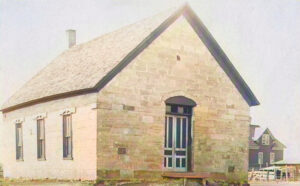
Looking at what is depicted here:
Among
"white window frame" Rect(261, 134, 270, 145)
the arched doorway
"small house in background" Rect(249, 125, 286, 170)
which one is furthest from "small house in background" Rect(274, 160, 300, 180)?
the arched doorway

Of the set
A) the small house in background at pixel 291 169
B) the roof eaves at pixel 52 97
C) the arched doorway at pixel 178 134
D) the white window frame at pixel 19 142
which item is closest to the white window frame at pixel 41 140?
the roof eaves at pixel 52 97

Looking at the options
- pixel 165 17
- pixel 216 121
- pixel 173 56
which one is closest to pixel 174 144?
pixel 216 121

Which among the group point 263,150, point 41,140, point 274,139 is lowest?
point 263,150

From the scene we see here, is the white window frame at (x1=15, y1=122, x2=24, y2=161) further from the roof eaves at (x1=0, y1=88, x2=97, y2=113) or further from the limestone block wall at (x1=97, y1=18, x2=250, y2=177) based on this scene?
the limestone block wall at (x1=97, y1=18, x2=250, y2=177)

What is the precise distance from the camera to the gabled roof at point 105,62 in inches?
656

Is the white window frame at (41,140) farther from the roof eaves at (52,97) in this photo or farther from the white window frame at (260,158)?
the white window frame at (260,158)

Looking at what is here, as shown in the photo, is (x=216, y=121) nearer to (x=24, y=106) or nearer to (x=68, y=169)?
(x=68, y=169)

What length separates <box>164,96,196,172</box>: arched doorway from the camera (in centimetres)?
1789

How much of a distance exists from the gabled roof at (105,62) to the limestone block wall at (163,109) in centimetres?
28

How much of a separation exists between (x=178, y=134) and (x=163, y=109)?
54.0 inches

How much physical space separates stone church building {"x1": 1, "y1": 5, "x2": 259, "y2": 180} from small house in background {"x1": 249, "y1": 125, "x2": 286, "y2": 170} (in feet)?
132

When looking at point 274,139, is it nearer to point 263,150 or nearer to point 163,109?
point 263,150

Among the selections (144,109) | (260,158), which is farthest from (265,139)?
(144,109)

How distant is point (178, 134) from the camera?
1822 cm
